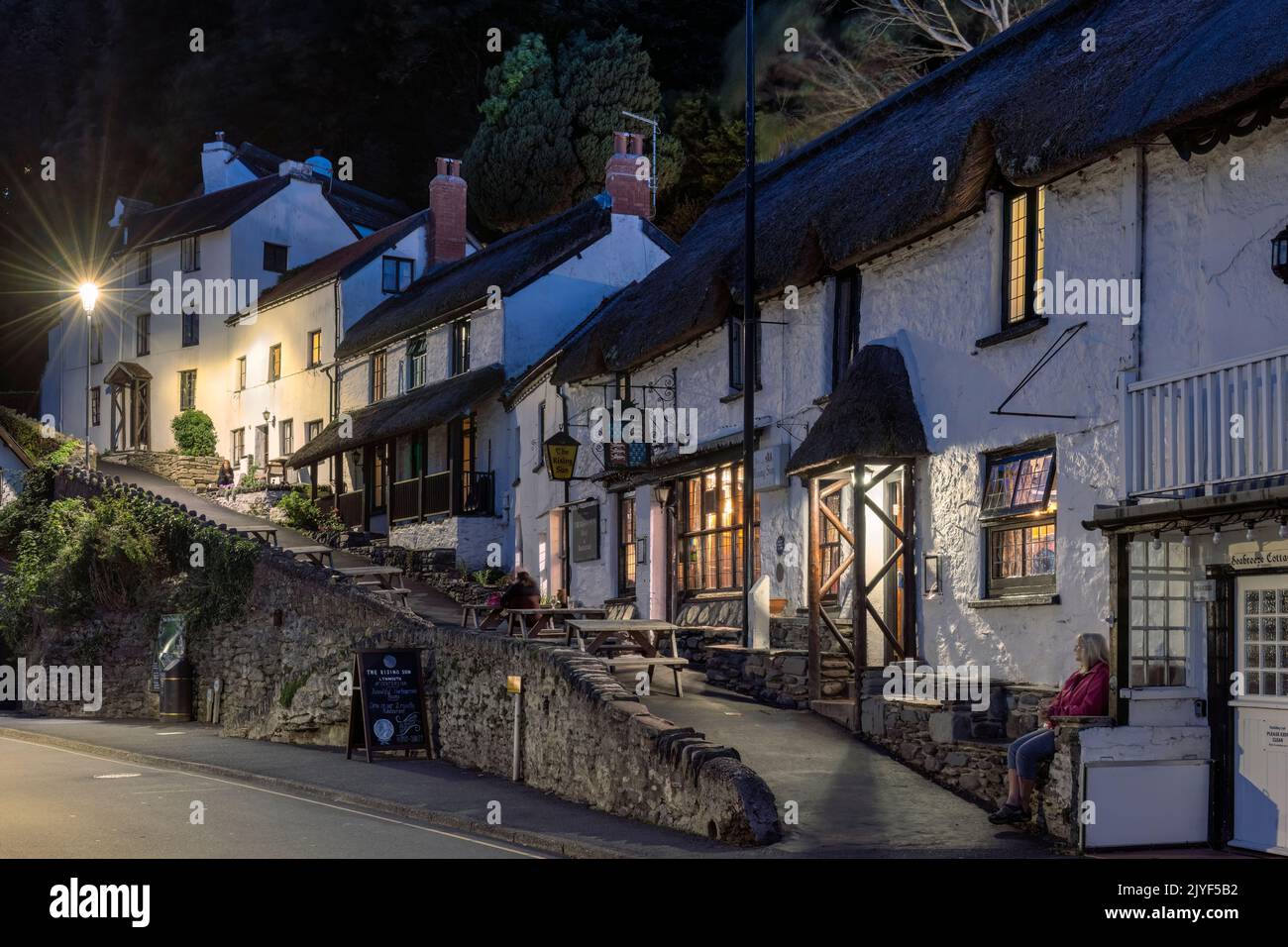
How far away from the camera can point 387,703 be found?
21.2 metres

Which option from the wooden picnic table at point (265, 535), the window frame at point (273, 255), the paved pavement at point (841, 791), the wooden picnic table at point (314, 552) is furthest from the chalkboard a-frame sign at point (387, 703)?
the window frame at point (273, 255)

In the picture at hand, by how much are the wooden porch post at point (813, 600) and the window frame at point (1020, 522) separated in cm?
258

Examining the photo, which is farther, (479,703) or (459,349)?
(459,349)

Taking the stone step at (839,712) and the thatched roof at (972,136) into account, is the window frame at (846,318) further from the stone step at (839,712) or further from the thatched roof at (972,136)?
the stone step at (839,712)

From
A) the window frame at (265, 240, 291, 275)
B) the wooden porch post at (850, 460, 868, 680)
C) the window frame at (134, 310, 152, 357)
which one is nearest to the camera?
the wooden porch post at (850, 460, 868, 680)

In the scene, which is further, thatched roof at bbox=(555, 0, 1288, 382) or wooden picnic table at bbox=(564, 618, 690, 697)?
wooden picnic table at bbox=(564, 618, 690, 697)

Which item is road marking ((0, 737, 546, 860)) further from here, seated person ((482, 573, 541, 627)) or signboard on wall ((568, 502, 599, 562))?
signboard on wall ((568, 502, 599, 562))

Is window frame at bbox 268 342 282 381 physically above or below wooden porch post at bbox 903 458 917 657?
above

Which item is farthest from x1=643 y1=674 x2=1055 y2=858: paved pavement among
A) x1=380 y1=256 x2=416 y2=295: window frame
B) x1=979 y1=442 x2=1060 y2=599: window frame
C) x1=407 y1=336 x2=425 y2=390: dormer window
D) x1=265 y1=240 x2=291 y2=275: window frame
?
x1=265 y1=240 x2=291 y2=275: window frame

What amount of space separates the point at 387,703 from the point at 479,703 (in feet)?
4.89

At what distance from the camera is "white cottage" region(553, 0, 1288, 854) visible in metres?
12.9

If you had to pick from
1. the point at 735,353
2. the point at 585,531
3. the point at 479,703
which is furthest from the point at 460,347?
the point at 479,703

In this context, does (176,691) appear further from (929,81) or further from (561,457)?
(929,81)

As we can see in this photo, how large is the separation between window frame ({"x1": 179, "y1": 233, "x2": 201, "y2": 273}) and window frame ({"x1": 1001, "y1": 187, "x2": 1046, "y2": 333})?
44.1 metres
